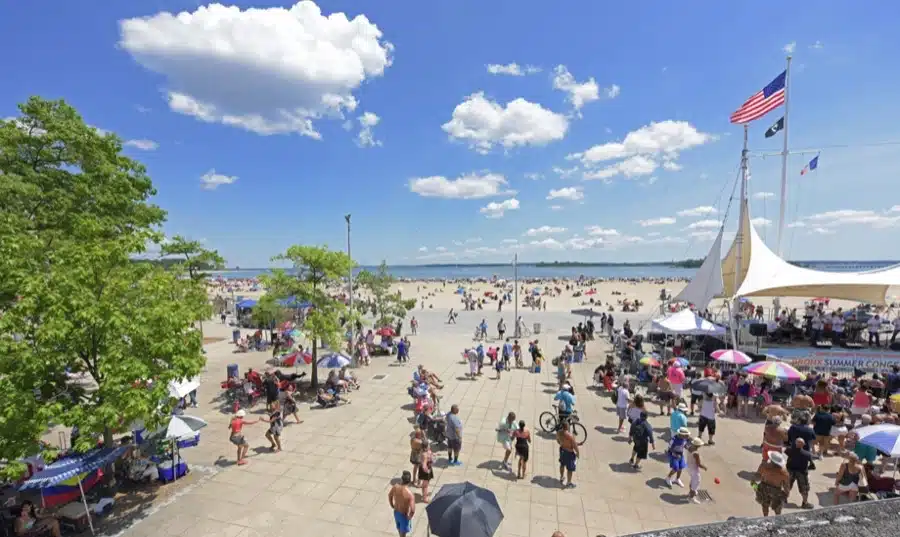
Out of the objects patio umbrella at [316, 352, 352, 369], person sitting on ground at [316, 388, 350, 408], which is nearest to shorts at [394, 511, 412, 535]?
person sitting on ground at [316, 388, 350, 408]

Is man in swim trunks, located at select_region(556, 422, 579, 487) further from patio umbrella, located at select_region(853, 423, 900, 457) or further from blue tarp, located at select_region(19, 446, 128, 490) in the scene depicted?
blue tarp, located at select_region(19, 446, 128, 490)

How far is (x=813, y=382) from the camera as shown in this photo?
1371 cm

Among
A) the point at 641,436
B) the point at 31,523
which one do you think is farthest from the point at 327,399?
the point at 641,436

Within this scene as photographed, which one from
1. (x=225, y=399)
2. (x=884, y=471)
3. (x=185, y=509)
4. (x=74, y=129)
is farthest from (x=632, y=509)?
(x=74, y=129)

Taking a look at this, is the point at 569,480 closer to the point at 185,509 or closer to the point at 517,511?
the point at 517,511

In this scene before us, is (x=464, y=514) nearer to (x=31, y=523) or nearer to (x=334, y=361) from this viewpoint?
(x=31, y=523)

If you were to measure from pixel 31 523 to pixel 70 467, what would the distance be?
1.19m

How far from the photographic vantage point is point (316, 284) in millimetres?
15289

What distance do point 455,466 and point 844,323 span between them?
Result: 23112mm

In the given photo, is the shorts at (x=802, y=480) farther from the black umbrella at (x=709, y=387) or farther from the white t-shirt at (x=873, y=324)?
the white t-shirt at (x=873, y=324)

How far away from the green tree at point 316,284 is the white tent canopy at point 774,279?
55.8ft

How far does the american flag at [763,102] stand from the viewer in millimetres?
18266

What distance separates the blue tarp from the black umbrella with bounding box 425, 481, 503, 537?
6.31 metres

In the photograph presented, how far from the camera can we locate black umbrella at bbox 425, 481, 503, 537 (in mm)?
5645
